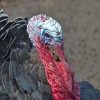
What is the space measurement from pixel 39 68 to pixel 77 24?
358 cm

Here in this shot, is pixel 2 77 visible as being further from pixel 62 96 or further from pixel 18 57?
pixel 62 96

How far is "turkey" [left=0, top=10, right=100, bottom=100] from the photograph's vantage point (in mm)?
4496

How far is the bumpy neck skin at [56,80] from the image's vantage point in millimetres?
4531

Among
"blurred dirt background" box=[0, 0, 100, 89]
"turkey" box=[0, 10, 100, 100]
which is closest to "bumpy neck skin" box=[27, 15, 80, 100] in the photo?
"turkey" box=[0, 10, 100, 100]

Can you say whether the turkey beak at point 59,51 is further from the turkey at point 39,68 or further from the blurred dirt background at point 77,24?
the blurred dirt background at point 77,24

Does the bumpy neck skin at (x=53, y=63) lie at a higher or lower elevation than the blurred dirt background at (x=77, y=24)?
lower

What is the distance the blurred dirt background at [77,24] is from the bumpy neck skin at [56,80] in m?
2.39

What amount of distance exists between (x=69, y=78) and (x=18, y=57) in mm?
550

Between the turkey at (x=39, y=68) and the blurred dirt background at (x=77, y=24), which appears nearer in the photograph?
the turkey at (x=39, y=68)

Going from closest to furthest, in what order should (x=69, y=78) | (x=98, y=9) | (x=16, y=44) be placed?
(x=69, y=78) < (x=16, y=44) < (x=98, y=9)

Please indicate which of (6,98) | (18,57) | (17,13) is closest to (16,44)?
(18,57)

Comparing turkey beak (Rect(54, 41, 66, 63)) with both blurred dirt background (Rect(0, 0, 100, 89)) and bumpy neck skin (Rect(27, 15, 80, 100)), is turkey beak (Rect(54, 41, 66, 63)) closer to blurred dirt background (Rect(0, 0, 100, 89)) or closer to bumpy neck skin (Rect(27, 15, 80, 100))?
bumpy neck skin (Rect(27, 15, 80, 100))

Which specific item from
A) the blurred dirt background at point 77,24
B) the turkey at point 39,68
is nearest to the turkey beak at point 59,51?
the turkey at point 39,68

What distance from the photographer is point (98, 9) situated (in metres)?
8.47
